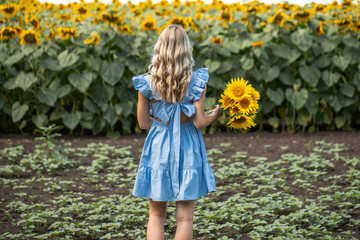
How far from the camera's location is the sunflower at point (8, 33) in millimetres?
5633

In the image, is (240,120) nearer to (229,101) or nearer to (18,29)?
(229,101)

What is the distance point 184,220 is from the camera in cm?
260

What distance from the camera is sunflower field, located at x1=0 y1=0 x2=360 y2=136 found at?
593 cm

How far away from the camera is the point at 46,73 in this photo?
19.9 ft

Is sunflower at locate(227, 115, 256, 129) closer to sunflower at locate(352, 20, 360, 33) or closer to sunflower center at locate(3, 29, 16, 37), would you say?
sunflower center at locate(3, 29, 16, 37)

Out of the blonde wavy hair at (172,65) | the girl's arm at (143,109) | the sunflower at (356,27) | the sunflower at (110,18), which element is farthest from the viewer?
the sunflower at (356,27)

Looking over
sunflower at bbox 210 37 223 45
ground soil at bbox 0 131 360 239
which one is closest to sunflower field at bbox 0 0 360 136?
sunflower at bbox 210 37 223 45

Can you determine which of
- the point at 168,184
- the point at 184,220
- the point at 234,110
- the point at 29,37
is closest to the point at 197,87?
the point at 234,110

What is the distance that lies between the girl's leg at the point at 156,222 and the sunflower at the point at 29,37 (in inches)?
144

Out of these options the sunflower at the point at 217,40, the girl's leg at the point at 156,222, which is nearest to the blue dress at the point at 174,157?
the girl's leg at the point at 156,222

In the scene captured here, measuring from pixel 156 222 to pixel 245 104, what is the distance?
0.80 m

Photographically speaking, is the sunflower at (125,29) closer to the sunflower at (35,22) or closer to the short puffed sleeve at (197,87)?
the sunflower at (35,22)

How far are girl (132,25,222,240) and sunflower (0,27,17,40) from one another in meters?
3.60

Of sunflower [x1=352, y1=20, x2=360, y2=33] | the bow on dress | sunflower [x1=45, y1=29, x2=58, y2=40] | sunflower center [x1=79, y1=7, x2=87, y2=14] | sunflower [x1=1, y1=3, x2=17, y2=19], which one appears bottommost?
the bow on dress
